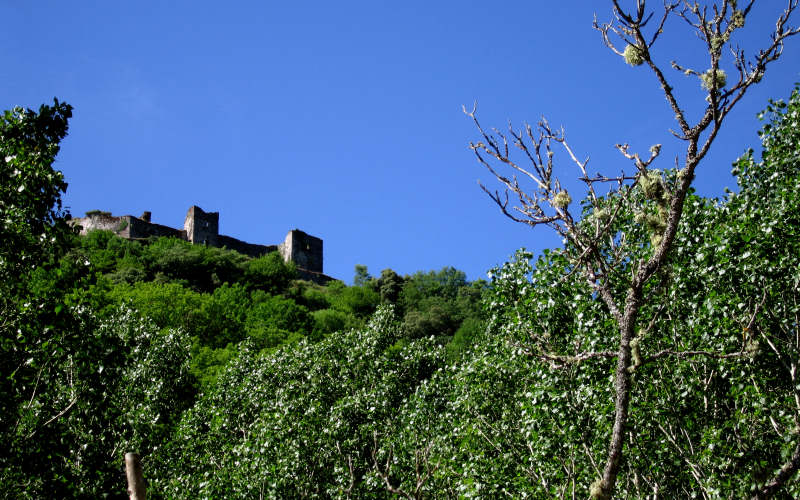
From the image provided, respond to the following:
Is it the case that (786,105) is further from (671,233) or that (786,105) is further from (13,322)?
(13,322)

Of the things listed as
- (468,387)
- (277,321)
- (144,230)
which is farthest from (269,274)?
(468,387)

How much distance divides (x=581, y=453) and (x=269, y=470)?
911cm

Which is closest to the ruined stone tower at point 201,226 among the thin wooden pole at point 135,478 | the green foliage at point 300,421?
the green foliage at point 300,421

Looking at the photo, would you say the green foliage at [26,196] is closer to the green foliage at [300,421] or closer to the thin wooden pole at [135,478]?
the thin wooden pole at [135,478]

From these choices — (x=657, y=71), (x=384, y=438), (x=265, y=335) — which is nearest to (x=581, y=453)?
(x=384, y=438)

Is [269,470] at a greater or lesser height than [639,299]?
greater

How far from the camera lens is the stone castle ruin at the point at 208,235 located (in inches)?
3593

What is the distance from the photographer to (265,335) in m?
60.0

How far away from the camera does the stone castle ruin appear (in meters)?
91.2

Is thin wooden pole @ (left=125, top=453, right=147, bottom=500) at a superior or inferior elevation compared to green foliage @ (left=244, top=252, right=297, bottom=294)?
inferior

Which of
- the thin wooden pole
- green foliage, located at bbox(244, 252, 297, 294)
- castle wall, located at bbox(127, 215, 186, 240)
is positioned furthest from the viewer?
castle wall, located at bbox(127, 215, 186, 240)

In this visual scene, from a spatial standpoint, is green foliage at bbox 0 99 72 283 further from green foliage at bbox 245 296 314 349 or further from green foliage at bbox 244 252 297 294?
green foliage at bbox 244 252 297 294

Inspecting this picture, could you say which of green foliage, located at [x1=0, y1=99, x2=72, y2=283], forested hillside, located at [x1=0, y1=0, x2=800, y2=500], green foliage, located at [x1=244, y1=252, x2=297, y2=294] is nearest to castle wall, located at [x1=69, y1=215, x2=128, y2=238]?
green foliage, located at [x1=244, y1=252, x2=297, y2=294]

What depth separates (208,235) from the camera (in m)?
100
